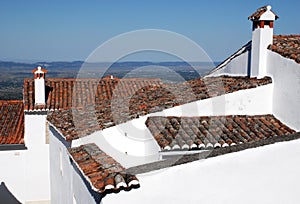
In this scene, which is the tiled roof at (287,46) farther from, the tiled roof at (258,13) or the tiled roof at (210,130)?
the tiled roof at (210,130)

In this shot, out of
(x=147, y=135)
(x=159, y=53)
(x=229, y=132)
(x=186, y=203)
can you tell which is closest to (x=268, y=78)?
(x=229, y=132)

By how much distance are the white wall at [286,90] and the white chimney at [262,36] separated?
1.41 ft

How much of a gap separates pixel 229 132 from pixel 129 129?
6.95 feet

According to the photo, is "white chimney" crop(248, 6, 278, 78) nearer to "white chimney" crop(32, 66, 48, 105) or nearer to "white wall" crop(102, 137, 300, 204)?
"white wall" crop(102, 137, 300, 204)

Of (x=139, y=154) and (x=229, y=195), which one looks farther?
(x=139, y=154)

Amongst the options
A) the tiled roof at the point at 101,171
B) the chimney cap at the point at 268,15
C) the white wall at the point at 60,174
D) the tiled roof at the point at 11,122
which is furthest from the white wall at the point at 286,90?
the tiled roof at the point at 11,122

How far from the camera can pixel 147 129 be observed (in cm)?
796

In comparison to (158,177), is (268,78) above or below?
above

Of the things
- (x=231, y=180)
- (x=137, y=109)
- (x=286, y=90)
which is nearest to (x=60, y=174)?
(x=137, y=109)

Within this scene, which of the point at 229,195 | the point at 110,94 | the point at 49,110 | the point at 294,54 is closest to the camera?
the point at 229,195

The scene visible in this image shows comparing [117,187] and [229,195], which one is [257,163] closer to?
[229,195]

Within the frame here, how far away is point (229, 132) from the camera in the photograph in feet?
25.8

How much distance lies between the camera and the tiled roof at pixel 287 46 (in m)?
8.48

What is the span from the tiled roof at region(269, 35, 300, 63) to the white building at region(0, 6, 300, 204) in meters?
0.03
